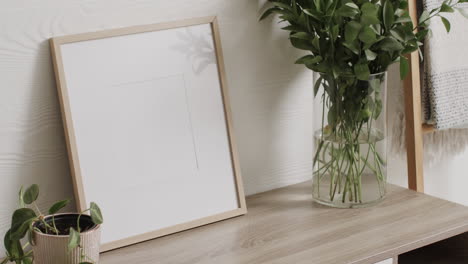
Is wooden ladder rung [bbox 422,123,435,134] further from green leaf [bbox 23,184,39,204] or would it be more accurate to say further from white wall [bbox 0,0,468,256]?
green leaf [bbox 23,184,39,204]

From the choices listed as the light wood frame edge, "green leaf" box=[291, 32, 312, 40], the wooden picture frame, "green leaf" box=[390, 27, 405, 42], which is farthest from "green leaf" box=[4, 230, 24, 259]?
the light wood frame edge

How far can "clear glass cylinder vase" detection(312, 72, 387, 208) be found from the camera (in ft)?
4.20

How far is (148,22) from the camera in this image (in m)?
1.22

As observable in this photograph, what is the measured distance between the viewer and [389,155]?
160 cm

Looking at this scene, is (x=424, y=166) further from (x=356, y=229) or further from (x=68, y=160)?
(x=68, y=160)

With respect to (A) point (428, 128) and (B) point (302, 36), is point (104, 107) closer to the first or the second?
(B) point (302, 36)

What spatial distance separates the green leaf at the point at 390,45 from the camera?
3.94 ft

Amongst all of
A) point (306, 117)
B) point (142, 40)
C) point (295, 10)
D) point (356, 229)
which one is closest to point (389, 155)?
point (306, 117)

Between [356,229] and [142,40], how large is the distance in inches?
21.7

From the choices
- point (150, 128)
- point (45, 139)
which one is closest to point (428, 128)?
point (150, 128)

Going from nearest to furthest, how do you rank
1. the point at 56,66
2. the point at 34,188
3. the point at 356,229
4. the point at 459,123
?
the point at 34,188
the point at 56,66
the point at 356,229
the point at 459,123

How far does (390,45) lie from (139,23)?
48 centimetres

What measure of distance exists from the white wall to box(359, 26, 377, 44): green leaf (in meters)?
0.24

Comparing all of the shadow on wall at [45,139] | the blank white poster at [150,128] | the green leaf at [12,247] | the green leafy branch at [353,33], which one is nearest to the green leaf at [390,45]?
the green leafy branch at [353,33]
